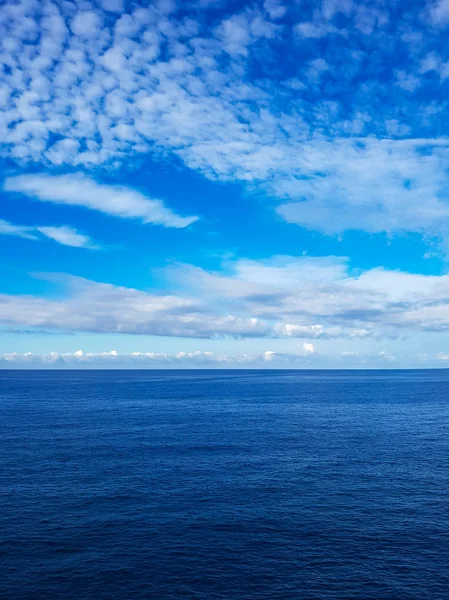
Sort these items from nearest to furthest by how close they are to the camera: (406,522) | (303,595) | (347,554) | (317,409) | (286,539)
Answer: (303,595) < (347,554) < (286,539) < (406,522) < (317,409)

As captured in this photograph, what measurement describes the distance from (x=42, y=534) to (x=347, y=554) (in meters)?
38.2

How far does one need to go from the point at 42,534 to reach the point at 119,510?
11.2 m

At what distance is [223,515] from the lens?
64.0 m

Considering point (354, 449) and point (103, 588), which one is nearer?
point (103, 588)

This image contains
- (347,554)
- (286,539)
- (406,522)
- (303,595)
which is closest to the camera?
(303,595)

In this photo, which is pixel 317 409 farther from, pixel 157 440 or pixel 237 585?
pixel 237 585

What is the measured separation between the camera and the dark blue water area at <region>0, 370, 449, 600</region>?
4762 centimetres

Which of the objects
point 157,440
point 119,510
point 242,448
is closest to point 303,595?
point 119,510

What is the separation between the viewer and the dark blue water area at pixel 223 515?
47625 mm

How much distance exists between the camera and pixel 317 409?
18000cm

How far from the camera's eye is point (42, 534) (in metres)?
57.7

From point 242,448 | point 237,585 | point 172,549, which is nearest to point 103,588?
point 172,549

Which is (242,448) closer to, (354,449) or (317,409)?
(354,449)

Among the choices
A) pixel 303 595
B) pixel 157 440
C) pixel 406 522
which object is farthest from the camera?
pixel 157 440
